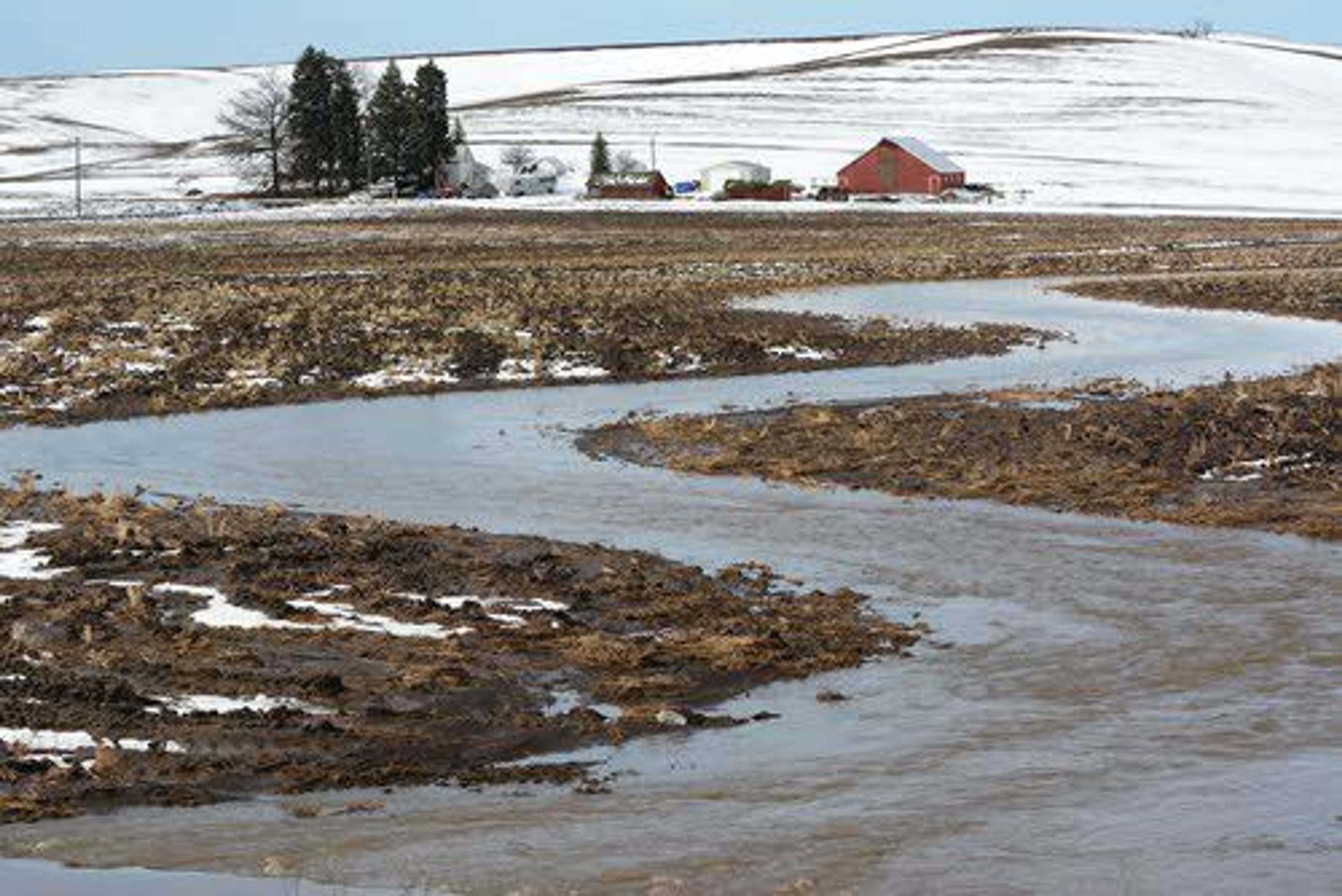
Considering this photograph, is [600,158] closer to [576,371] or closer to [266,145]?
[266,145]

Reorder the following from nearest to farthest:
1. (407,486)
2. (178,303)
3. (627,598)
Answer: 1. (627,598)
2. (407,486)
3. (178,303)

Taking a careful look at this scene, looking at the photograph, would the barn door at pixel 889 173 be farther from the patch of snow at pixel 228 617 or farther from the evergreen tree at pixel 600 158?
the patch of snow at pixel 228 617

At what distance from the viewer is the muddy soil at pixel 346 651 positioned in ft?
32.3

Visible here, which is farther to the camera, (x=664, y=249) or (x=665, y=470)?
(x=664, y=249)

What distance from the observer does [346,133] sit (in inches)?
5000

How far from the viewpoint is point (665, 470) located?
67.3ft

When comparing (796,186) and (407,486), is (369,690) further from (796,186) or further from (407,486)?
(796,186)

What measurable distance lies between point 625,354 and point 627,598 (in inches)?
674

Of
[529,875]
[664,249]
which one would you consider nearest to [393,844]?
[529,875]

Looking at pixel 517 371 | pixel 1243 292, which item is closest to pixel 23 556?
pixel 517 371

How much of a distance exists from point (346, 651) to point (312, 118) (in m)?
118

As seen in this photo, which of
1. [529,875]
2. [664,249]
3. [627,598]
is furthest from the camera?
[664,249]

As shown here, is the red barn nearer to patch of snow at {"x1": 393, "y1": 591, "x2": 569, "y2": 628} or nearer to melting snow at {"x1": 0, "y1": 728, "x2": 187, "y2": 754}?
patch of snow at {"x1": 393, "y1": 591, "x2": 569, "y2": 628}

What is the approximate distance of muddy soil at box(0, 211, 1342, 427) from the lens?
28.7 m
